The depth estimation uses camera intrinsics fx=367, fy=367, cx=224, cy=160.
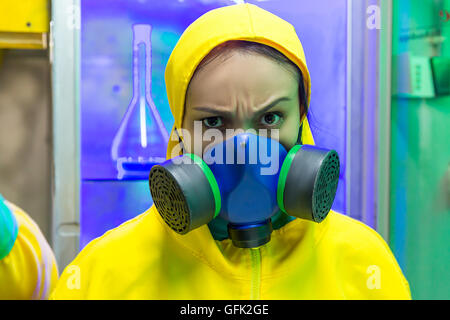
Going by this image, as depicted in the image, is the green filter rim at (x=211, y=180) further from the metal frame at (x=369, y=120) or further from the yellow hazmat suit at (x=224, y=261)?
the metal frame at (x=369, y=120)

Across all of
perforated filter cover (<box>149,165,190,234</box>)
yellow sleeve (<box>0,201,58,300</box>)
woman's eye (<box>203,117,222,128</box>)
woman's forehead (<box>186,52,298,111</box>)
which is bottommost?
yellow sleeve (<box>0,201,58,300</box>)

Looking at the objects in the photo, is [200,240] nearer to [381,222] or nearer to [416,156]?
[381,222]

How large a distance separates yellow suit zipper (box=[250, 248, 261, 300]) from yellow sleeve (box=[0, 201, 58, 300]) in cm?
42

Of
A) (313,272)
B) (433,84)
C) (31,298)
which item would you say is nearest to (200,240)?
(313,272)

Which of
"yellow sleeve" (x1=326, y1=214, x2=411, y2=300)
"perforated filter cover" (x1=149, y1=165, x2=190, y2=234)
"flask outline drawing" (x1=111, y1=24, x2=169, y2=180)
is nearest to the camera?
"perforated filter cover" (x1=149, y1=165, x2=190, y2=234)

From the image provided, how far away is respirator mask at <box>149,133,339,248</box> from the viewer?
1.79 feet

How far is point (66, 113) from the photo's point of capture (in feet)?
3.23

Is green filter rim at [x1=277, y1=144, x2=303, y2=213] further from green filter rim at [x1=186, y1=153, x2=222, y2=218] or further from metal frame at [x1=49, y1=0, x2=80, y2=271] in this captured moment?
metal frame at [x1=49, y1=0, x2=80, y2=271]

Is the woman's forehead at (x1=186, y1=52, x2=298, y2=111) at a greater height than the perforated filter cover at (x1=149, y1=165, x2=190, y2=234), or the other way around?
the woman's forehead at (x1=186, y1=52, x2=298, y2=111)

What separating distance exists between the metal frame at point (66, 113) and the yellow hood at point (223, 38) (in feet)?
1.46

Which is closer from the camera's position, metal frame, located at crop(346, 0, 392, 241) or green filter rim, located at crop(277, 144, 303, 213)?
green filter rim, located at crop(277, 144, 303, 213)

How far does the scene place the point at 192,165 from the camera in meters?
0.56

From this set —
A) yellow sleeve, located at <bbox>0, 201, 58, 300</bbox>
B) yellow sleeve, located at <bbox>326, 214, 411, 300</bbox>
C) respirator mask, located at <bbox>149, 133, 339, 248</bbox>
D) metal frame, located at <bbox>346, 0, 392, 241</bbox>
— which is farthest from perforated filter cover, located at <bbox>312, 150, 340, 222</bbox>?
yellow sleeve, located at <bbox>0, 201, 58, 300</bbox>
